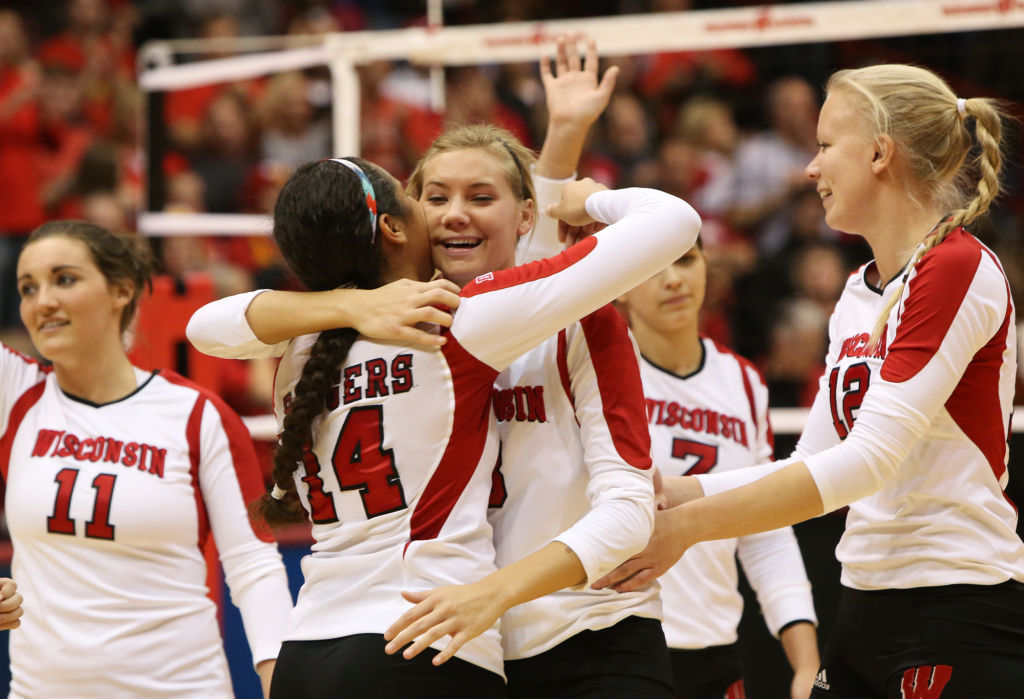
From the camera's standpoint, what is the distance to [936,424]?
2.46 metres

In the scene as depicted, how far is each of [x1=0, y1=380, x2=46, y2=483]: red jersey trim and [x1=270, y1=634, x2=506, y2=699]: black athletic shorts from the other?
1.50 m

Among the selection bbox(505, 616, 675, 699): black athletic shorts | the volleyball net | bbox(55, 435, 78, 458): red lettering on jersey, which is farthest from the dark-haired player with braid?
the volleyball net

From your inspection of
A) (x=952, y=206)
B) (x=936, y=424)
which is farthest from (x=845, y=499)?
(x=952, y=206)

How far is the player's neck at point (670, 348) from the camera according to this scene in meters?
3.90

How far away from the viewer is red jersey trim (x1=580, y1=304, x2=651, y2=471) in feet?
7.48

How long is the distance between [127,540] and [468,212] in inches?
54.2

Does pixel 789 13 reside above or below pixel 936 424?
above

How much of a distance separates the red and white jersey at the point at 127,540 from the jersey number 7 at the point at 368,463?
1.09 meters

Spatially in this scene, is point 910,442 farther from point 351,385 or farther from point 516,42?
point 516,42

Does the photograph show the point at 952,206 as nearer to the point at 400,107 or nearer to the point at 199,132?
the point at 400,107

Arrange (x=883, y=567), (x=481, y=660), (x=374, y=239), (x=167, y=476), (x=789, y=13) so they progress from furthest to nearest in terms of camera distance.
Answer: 1. (x=789, y=13)
2. (x=167, y=476)
3. (x=883, y=567)
4. (x=374, y=239)
5. (x=481, y=660)

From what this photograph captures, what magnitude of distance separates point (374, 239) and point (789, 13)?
3241mm

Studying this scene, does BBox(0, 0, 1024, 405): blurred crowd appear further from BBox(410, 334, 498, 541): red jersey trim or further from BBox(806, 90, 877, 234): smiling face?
BBox(410, 334, 498, 541): red jersey trim

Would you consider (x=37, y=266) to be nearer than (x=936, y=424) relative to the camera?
No
